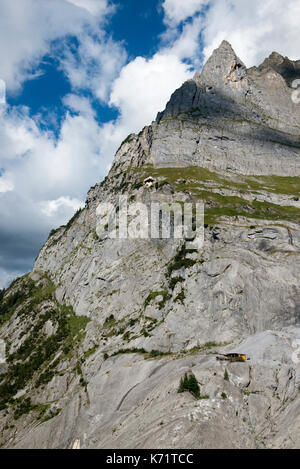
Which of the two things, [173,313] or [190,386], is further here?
[173,313]

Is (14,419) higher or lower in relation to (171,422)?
lower

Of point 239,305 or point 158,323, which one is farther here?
point 158,323

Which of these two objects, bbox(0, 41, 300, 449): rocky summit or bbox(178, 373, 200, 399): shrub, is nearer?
bbox(0, 41, 300, 449): rocky summit

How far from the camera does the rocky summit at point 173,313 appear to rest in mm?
45562

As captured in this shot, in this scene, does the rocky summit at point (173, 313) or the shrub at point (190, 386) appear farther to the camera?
the shrub at point (190, 386)

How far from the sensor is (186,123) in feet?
534

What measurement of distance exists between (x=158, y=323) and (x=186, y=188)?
61.6 metres

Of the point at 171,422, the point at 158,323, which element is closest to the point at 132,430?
the point at 171,422

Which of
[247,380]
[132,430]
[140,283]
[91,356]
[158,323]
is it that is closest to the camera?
[132,430]

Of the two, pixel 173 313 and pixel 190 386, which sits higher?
pixel 173 313

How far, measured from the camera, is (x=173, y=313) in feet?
234

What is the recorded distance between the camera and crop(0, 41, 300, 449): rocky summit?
149 ft

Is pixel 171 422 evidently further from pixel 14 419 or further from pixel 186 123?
pixel 186 123
